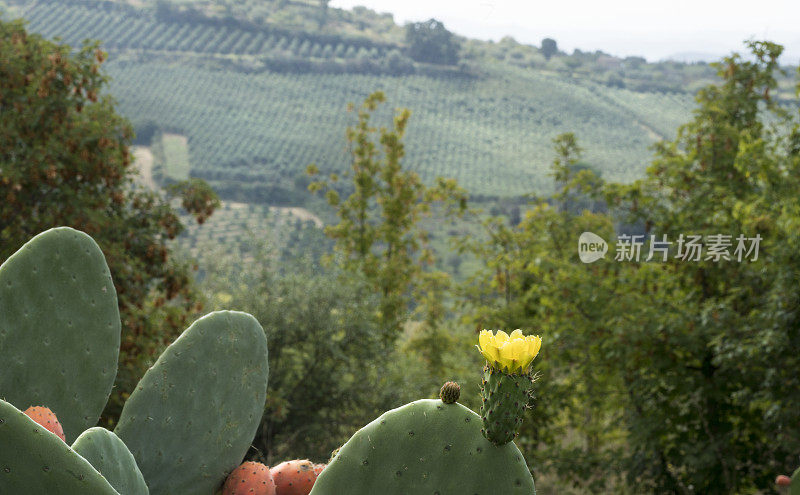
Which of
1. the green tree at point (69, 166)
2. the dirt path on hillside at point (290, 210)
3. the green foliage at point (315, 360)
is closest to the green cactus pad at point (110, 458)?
the green tree at point (69, 166)

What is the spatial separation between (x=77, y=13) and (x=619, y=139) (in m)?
32.0

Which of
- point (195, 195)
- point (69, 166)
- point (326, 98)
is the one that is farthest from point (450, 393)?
point (326, 98)

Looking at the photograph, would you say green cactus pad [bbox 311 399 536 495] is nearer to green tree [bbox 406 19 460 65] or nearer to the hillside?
the hillside

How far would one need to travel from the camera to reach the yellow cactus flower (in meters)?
0.70

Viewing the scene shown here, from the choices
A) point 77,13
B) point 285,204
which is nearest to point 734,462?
point 285,204

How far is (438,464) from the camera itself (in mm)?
828

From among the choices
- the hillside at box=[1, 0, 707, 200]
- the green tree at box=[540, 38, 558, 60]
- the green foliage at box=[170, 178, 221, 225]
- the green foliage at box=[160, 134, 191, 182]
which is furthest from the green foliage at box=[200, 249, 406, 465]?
the green tree at box=[540, 38, 558, 60]

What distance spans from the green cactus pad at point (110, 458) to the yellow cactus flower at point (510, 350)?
45cm

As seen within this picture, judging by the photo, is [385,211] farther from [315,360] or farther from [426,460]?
[426,460]

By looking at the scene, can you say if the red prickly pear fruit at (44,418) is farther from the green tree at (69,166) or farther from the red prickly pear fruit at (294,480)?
the green tree at (69,166)

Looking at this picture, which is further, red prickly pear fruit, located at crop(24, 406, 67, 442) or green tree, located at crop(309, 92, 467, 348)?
green tree, located at crop(309, 92, 467, 348)

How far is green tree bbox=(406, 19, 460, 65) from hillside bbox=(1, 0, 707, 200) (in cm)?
67

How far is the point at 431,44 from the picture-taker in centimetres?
4169

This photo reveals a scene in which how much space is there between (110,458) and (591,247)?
5142 mm
